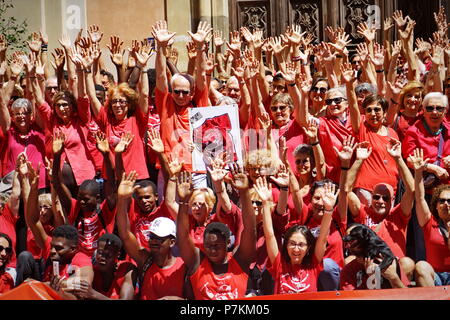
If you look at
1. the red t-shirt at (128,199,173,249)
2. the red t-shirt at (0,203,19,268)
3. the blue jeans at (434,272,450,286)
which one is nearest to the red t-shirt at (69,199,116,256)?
the red t-shirt at (128,199,173,249)

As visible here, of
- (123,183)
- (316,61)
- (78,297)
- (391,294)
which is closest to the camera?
(391,294)

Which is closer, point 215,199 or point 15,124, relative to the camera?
point 215,199

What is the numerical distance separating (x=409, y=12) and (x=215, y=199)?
233 inches

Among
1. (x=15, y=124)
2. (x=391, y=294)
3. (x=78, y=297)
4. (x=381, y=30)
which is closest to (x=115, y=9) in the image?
(x=381, y=30)

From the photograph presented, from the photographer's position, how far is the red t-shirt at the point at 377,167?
7137 millimetres

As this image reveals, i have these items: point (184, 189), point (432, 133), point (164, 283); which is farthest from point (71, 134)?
point (432, 133)

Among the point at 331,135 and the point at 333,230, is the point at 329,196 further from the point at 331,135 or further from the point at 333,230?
the point at 331,135

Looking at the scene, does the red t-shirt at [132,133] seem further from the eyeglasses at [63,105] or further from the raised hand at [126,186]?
the raised hand at [126,186]

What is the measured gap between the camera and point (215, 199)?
6910 mm

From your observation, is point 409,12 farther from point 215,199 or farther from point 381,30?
point 215,199

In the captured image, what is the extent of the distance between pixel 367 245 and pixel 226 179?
1.22 meters

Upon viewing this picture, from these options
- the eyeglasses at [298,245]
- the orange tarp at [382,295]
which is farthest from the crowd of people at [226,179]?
the orange tarp at [382,295]

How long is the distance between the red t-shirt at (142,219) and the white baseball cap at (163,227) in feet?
0.82

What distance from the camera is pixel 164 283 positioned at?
638cm
